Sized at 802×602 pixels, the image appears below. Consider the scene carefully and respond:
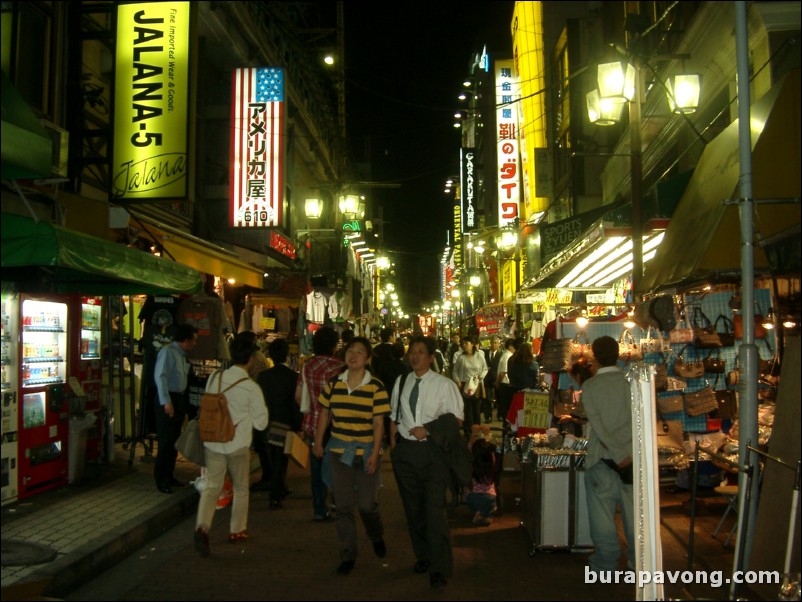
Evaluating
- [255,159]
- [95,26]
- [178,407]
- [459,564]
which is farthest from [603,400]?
Answer: [255,159]

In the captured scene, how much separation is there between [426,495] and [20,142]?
14.9 feet

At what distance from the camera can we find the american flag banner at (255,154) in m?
17.3

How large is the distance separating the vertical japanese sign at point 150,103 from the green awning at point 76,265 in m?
1.86

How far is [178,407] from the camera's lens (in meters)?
9.70

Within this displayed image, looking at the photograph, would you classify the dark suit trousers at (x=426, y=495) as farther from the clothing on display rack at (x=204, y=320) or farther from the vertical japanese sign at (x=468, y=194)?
the vertical japanese sign at (x=468, y=194)

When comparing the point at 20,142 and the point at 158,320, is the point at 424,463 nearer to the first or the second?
the point at 20,142

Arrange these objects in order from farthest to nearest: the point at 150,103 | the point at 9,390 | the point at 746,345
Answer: the point at 150,103, the point at 9,390, the point at 746,345

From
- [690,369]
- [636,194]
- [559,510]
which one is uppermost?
[636,194]

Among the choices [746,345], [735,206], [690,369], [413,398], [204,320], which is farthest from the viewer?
[204,320]

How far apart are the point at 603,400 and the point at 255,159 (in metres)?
12.9

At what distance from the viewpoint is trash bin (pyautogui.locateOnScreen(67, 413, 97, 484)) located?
31.6 feet

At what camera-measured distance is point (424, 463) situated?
6.41 m

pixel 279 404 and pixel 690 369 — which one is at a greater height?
pixel 690 369

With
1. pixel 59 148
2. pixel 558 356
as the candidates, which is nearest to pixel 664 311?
pixel 558 356
